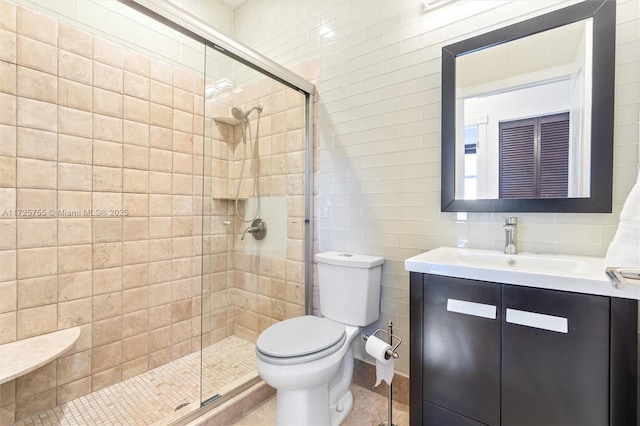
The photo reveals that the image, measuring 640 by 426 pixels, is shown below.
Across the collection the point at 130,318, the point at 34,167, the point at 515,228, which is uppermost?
the point at 34,167

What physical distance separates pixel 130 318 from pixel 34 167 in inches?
40.3

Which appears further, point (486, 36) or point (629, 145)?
point (486, 36)

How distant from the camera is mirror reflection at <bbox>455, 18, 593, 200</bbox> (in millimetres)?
1241

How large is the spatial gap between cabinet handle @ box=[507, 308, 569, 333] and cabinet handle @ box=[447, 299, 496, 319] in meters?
0.05

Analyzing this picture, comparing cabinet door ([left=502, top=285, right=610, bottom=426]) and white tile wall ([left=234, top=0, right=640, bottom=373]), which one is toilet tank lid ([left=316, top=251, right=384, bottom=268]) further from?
cabinet door ([left=502, top=285, right=610, bottom=426])

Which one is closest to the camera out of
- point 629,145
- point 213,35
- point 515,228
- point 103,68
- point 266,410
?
point 629,145

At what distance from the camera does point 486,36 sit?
4.66ft

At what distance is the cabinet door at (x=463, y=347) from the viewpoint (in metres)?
1.04

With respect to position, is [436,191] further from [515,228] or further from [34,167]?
[34,167]

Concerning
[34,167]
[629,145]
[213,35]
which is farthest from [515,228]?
[34,167]

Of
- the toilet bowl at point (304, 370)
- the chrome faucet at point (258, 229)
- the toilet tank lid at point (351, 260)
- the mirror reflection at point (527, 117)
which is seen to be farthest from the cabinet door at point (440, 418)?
the chrome faucet at point (258, 229)

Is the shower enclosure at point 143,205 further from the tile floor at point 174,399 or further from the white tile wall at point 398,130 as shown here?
the white tile wall at point 398,130

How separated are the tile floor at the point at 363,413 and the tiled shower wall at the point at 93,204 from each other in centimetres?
86

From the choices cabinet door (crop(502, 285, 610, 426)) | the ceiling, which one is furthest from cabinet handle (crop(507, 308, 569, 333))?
the ceiling
